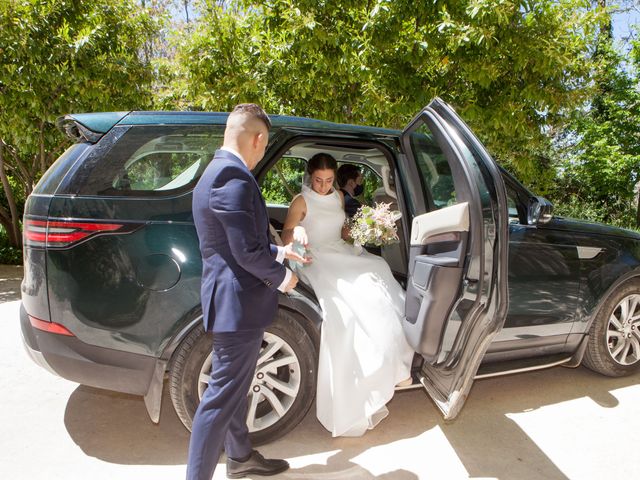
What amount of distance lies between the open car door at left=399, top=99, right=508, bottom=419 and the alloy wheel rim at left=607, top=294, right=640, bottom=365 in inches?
71.7

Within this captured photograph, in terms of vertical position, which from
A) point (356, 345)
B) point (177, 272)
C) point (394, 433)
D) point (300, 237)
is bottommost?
point (394, 433)

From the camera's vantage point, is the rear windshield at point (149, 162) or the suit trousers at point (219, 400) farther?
the rear windshield at point (149, 162)

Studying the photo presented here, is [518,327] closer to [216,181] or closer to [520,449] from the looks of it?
[520,449]

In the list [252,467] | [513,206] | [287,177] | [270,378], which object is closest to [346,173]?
[287,177]

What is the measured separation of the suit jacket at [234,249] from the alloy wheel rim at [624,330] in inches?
113

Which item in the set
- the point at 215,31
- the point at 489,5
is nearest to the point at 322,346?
the point at 489,5

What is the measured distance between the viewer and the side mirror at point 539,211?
3.03 metres

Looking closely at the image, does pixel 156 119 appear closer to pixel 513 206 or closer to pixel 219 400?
pixel 219 400

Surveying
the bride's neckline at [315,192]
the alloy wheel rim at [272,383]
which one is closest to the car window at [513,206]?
the bride's neckline at [315,192]

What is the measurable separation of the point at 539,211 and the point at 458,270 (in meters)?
0.98

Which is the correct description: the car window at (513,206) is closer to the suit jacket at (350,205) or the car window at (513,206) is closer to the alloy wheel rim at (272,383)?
the suit jacket at (350,205)

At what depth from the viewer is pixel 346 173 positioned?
433cm

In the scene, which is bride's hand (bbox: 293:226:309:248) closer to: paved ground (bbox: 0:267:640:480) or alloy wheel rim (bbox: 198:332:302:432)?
alloy wheel rim (bbox: 198:332:302:432)

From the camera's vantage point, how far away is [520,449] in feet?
9.25
